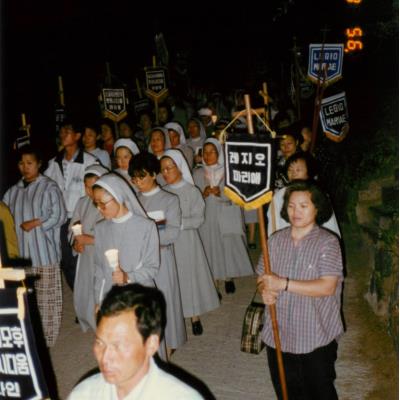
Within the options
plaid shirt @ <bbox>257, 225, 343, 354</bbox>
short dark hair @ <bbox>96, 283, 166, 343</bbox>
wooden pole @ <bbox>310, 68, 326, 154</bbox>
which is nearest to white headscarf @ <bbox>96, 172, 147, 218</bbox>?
plaid shirt @ <bbox>257, 225, 343, 354</bbox>

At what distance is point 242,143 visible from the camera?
431cm

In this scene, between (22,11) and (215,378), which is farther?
(22,11)

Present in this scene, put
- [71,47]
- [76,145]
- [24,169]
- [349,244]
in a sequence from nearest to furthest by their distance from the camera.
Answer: [24,169]
[76,145]
[349,244]
[71,47]

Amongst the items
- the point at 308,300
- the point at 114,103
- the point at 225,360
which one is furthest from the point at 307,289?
the point at 114,103

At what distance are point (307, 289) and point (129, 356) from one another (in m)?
1.55

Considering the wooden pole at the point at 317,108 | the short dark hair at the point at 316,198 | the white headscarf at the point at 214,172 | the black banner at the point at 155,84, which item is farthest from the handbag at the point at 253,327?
the black banner at the point at 155,84

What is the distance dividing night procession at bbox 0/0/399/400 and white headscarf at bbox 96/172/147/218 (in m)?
0.02

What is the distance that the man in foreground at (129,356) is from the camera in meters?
2.54

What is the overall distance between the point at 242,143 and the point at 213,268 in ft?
13.0

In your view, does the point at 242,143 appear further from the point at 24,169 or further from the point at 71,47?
the point at 71,47

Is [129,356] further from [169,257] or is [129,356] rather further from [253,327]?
[169,257]

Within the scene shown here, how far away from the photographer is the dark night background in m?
13.0

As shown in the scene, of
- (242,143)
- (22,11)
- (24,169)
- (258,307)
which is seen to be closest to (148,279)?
(258,307)

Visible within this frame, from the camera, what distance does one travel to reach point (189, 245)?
667 cm
